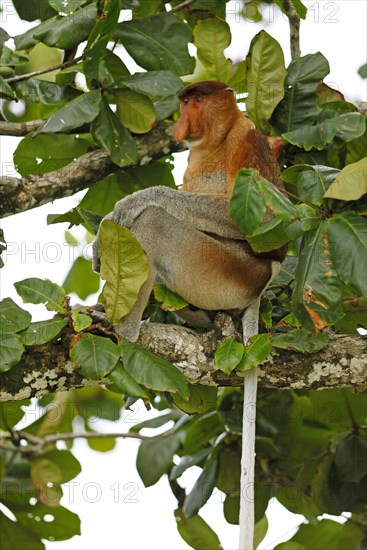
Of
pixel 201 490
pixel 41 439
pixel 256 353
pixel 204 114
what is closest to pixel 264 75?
pixel 204 114

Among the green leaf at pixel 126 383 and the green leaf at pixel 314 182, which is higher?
the green leaf at pixel 314 182

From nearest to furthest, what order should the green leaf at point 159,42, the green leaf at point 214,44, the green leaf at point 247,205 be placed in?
the green leaf at point 247,205 → the green leaf at point 159,42 → the green leaf at point 214,44

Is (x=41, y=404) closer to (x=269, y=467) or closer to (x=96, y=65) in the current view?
(x=269, y=467)

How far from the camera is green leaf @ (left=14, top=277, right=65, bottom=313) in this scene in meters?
2.46

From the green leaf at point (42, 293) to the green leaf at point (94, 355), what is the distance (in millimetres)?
130

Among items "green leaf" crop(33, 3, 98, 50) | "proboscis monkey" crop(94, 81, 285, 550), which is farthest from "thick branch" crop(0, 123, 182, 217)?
"green leaf" crop(33, 3, 98, 50)

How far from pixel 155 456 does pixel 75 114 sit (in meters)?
1.42

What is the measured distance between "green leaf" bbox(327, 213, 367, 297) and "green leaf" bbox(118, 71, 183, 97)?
89 cm

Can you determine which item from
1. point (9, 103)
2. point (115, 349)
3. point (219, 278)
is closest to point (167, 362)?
point (115, 349)

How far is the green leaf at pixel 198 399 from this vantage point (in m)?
2.80

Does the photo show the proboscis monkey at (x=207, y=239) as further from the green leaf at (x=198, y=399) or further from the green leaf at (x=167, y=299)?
the green leaf at (x=198, y=399)

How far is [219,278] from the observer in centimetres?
287

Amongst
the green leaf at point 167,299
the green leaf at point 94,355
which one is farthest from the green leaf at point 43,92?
the green leaf at point 94,355

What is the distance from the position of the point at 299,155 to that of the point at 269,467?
129 cm
